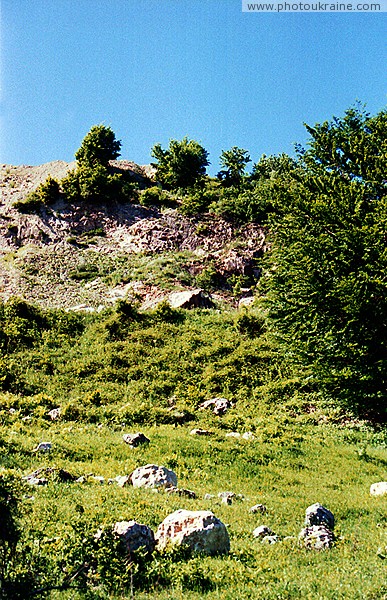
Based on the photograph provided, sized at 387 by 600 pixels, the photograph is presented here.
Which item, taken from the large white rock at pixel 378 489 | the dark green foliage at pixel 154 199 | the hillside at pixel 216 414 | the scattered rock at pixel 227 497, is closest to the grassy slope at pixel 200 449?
the hillside at pixel 216 414

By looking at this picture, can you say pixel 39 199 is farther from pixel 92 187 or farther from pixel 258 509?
pixel 258 509

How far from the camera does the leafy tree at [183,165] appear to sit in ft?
147

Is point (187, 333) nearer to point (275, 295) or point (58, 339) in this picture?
point (58, 339)

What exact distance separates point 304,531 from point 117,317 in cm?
1821

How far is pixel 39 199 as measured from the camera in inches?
1556

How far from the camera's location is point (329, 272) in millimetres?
11109

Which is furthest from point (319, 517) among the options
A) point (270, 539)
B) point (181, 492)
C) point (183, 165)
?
point (183, 165)

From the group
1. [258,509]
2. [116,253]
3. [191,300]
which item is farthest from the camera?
[116,253]

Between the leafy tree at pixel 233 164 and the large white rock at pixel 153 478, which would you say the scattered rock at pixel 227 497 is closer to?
the large white rock at pixel 153 478

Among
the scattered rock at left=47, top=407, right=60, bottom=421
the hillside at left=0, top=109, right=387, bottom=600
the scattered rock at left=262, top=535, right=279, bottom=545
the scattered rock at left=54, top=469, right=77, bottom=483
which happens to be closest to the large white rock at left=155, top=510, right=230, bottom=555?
the hillside at left=0, top=109, right=387, bottom=600

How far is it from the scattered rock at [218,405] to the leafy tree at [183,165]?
30.3 m

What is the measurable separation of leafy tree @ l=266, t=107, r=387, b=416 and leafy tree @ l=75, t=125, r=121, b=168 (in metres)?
34.5

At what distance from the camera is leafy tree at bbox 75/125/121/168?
45.2 m

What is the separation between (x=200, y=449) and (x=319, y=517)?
4.84 m
